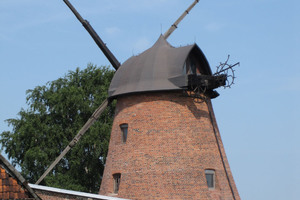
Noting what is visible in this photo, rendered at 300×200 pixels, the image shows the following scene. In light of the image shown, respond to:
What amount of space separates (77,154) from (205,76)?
1340 centimetres

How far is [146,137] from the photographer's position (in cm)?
1931

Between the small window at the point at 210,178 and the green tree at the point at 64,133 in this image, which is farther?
the green tree at the point at 64,133

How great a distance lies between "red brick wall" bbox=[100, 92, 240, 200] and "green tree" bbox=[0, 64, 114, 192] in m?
10.2

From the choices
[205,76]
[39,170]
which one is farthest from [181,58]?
[39,170]

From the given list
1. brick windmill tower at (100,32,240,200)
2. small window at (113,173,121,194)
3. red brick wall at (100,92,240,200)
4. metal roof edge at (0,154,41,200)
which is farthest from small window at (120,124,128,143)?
metal roof edge at (0,154,41,200)

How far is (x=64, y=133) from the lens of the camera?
31.6 m

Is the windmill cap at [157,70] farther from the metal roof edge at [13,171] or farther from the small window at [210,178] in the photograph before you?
the metal roof edge at [13,171]

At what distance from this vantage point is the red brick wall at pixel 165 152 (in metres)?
18.6

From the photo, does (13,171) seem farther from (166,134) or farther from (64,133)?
→ (64,133)

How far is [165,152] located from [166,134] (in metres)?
0.69

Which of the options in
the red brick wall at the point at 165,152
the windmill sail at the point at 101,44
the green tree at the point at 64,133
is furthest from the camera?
the green tree at the point at 64,133

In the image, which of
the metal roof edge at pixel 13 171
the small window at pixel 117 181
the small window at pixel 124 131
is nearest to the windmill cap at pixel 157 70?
the small window at pixel 124 131

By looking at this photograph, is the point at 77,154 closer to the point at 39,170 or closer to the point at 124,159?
the point at 39,170

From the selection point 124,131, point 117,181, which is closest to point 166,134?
point 124,131
